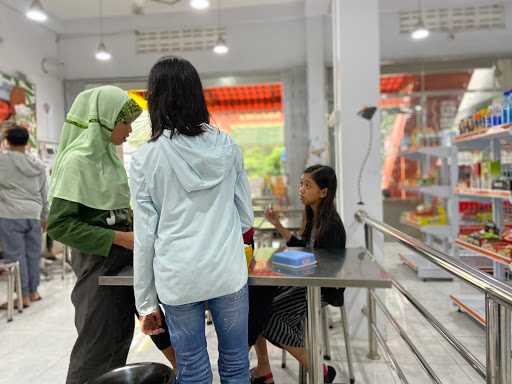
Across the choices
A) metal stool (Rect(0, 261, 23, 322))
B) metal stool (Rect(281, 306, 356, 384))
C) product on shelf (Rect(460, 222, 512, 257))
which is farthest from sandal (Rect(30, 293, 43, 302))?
product on shelf (Rect(460, 222, 512, 257))

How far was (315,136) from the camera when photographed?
679 cm

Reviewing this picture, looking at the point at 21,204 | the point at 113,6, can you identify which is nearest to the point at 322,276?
the point at 21,204

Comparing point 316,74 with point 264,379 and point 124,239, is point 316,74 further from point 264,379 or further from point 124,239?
point 124,239

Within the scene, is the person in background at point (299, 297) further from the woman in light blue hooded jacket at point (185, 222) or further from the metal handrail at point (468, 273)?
the woman in light blue hooded jacket at point (185, 222)

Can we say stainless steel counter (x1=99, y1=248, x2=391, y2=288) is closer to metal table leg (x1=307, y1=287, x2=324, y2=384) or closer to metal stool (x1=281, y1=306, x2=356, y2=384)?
metal table leg (x1=307, y1=287, x2=324, y2=384)

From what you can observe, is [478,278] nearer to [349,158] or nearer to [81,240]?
[81,240]

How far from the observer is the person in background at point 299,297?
1.99 metres

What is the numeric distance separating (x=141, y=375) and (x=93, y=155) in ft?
2.50

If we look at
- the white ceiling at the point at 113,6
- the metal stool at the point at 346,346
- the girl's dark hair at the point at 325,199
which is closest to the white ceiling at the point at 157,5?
the white ceiling at the point at 113,6

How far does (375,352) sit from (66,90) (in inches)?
264

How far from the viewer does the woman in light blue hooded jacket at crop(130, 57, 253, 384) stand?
1.26 meters

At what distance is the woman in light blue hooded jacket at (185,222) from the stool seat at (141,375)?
55 millimetres

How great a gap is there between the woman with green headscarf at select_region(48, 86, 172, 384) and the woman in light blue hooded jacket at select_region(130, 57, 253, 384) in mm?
252

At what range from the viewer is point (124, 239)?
4.89 ft
